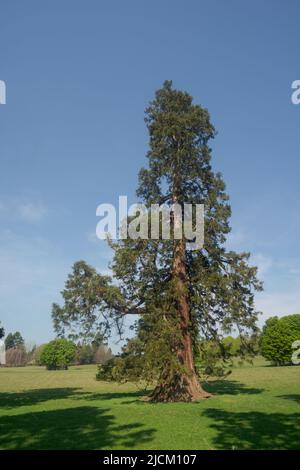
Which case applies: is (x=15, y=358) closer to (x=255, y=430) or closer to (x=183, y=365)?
(x=183, y=365)

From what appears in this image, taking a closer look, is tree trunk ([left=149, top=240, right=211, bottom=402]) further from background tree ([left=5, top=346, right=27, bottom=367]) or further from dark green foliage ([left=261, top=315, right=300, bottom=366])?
background tree ([left=5, top=346, right=27, bottom=367])

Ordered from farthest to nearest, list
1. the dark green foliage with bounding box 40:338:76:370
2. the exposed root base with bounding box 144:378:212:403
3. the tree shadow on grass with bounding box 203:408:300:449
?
the dark green foliage with bounding box 40:338:76:370
the exposed root base with bounding box 144:378:212:403
the tree shadow on grass with bounding box 203:408:300:449

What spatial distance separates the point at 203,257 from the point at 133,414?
1196cm

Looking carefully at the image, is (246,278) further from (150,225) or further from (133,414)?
(133,414)

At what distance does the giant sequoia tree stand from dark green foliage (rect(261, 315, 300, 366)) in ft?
184

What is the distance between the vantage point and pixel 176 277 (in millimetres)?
26125

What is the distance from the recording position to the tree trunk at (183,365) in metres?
24.5

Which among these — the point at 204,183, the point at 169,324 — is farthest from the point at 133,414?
the point at 204,183

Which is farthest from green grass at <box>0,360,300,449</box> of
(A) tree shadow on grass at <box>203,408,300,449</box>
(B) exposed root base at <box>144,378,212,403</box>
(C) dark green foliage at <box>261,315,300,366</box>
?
(C) dark green foliage at <box>261,315,300,366</box>

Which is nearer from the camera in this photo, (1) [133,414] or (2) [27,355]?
(1) [133,414]

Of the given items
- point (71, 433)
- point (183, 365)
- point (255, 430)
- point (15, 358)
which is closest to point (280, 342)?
point (183, 365)

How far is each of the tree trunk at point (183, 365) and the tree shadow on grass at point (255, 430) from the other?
5713 millimetres

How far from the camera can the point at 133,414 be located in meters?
18.9

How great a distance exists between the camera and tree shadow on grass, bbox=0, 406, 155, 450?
11.9m
